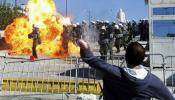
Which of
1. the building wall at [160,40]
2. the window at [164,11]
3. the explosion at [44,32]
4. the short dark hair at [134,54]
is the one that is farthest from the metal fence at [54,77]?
the explosion at [44,32]

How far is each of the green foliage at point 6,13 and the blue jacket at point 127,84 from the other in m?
46.6

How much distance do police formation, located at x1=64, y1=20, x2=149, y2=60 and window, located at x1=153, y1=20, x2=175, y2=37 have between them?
4140 mm

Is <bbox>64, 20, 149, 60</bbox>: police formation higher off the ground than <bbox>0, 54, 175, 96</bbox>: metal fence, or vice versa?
<bbox>64, 20, 149, 60</bbox>: police formation

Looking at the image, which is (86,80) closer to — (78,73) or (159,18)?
(78,73)

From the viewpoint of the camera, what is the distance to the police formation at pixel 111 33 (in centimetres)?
2375

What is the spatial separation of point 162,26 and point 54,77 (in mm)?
5580

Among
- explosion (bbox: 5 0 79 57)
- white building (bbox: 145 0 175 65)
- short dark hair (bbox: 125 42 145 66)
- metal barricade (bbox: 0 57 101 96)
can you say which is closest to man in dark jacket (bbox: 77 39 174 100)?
short dark hair (bbox: 125 42 145 66)

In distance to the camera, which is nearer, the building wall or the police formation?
the building wall

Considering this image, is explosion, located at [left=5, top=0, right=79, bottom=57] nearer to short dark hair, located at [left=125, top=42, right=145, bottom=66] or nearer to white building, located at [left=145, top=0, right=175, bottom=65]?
white building, located at [left=145, top=0, right=175, bottom=65]

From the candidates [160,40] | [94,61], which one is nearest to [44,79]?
[160,40]

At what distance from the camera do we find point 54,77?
49.0 ft

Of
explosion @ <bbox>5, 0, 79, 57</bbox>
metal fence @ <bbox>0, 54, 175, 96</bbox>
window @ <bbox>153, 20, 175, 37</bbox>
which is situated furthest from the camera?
explosion @ <bbox>5, 0, 79, 57</bbox>

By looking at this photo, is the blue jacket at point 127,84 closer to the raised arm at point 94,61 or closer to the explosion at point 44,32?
the raised arm at point 94,61

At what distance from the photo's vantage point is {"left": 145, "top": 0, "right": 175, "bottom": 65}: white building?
18.5m
